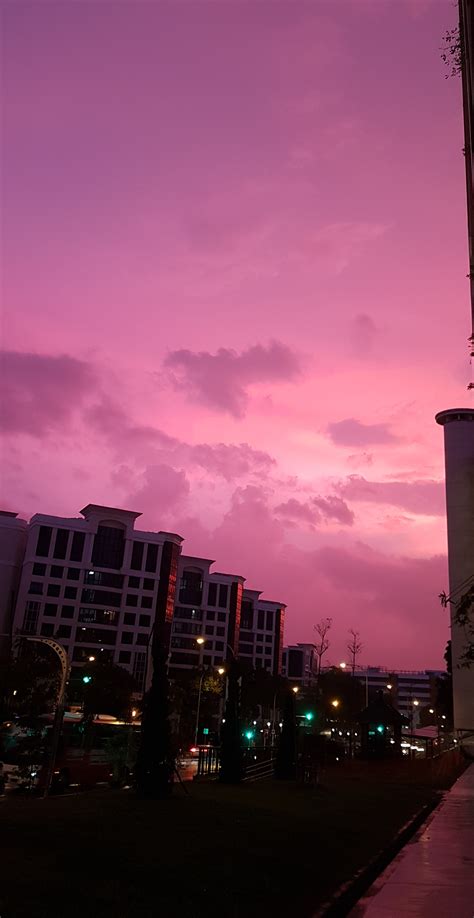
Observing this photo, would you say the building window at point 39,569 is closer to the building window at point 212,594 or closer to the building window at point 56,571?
the building window at point 56,571

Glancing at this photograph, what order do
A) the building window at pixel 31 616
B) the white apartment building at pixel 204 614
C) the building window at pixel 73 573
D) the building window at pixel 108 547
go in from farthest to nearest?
the white apartment building at pixel 204 614
the building window at pixel 108 547
the building window at pixel 73 573
the building window at pixel 31 616

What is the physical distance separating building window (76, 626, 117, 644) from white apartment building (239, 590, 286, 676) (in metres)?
39.4

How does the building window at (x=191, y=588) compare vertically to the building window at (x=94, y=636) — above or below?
above

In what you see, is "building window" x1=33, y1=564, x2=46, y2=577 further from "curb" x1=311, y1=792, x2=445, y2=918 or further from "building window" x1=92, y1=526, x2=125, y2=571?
"curb" x1=311, y1=792, x2=445, y2=918

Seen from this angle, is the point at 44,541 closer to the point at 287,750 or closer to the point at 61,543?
the point at 61,543

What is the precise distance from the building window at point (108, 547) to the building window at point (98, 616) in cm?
600

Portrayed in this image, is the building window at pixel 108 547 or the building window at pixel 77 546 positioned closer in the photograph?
the building window at pixel 77 546

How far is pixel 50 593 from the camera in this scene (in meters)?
85.4

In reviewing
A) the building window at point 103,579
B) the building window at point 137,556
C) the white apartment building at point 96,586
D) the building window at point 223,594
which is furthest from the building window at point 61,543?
the building window at point 223,594

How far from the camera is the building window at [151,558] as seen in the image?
310 ft

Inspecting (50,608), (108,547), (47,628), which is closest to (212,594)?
(108,547)

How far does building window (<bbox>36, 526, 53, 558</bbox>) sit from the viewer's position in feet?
283

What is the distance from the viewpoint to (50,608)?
280 ft

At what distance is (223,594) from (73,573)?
104ft
